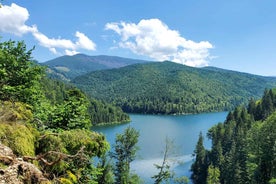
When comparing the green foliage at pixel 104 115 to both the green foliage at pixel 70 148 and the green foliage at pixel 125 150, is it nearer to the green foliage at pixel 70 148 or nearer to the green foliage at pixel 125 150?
the green foliage at pixel 125 150

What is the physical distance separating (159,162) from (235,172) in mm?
20805

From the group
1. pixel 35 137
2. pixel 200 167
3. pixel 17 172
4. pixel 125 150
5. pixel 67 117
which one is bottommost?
pixel 200 167

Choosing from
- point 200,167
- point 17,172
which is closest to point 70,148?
point 17,172

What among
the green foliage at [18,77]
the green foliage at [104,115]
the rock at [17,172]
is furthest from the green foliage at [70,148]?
the green foliage at [104,115]

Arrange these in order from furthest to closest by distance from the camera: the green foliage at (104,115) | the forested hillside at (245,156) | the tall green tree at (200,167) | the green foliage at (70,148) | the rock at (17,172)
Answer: the green foliage at (104,115) → the tall green tree at (200,167) → the forested hillside at (245,156) → the green foliage at (70,148) → the rock at (17,172)

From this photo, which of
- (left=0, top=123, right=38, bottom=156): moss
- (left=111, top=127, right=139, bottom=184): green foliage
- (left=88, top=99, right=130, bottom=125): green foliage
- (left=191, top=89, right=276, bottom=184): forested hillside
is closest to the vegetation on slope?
(left=0, top=123, right=38, bottom=156): moss

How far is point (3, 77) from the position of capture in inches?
535

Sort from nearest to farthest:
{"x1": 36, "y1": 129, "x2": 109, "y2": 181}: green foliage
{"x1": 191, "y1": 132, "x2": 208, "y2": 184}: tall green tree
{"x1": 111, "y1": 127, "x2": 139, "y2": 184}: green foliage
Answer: {"x1": 36, "y1": 129, "x2": 109, "y2": 181}: green foliage < {"x1": 111, "y1": 127, "x2": 139, "y2": 184}: green foliage < {"x1": 191, "y1": 132, "x2": 208, "y2": 184}: tall green tree

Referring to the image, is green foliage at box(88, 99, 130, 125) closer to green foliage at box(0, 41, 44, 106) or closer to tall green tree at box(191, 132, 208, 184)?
tall green tree at box(191, 132, 208, 184)

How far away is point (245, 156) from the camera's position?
53.1 m

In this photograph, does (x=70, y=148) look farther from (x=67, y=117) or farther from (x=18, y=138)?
(x=67, y=117)

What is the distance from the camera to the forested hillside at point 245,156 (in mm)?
38703

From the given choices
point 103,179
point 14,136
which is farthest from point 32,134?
point 103,179

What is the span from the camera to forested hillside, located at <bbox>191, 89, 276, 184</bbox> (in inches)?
1524
